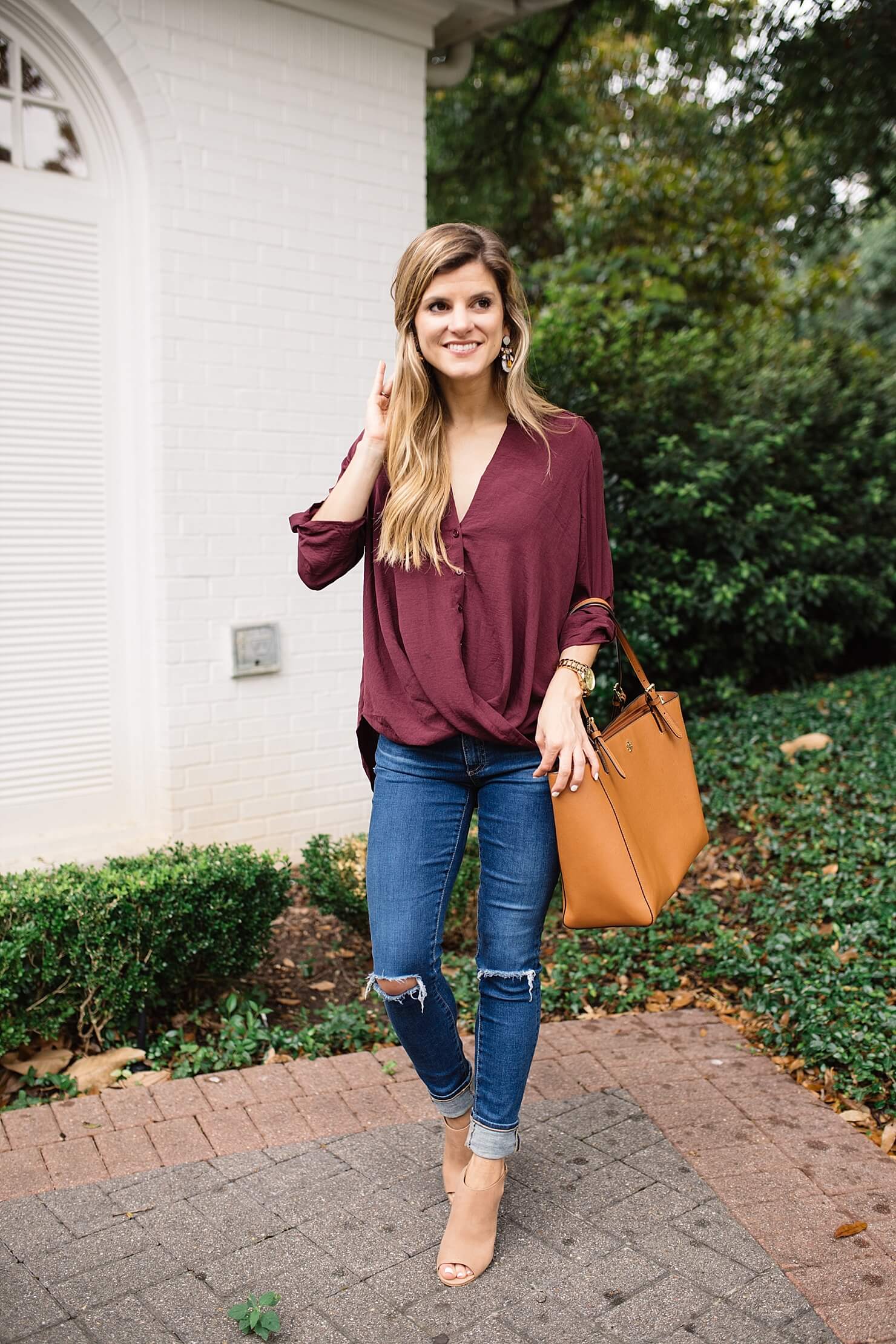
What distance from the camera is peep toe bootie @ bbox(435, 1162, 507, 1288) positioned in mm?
2145

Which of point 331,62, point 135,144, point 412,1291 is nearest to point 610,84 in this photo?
point 331,62

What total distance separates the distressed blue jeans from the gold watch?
0.54ft

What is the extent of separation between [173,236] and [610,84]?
27.6 feet

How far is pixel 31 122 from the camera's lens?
413 centimetres

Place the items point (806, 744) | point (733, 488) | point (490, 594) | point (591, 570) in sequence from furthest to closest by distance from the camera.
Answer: point (733, 488), point (806, 744), point (591, 570), point (490, 594)

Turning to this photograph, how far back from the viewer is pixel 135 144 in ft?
14.0

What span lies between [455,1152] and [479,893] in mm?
616

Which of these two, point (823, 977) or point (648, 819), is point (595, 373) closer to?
point (823, 977)

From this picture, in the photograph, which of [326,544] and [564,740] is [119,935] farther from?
[564,740]

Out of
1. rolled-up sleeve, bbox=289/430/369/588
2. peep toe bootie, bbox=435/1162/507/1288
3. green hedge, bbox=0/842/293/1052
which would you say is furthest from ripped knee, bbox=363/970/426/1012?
green hedge, bbox=0/842/293/1052

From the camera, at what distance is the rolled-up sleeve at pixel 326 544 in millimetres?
2172

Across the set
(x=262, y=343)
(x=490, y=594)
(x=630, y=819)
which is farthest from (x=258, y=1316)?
(x=262, y=343)

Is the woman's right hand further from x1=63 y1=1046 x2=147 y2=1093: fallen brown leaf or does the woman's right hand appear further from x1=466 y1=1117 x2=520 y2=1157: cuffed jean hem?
x1=63 y1=1046 x2=147 y2=1093: fallen brown leaf

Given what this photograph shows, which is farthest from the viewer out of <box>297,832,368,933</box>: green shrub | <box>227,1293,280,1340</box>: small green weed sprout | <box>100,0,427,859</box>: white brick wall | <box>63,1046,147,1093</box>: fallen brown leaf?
<box>100,0,427,859</box>: white brick wall
